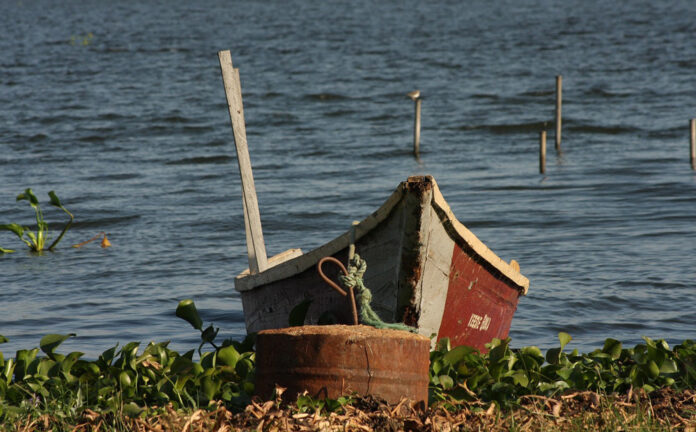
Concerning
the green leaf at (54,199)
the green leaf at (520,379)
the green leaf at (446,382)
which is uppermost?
the green leaf at (54,199)

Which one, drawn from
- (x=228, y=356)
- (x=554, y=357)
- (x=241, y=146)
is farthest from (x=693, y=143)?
(x=228, y=356)

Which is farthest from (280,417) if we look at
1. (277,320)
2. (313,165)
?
(313,165)

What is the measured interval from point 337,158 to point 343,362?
17.2 metres

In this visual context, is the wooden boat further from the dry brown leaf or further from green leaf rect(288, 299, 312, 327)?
the dry brown leaf

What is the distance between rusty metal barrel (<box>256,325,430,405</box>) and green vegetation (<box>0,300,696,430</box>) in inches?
3.5

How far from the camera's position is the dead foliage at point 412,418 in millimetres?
4332

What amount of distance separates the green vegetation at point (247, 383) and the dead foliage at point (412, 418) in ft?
0.06

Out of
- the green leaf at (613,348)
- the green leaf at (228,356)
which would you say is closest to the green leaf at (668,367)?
the green leaf at (613,348)

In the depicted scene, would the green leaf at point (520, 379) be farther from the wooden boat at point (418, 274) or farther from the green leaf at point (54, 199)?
the green leaf at point (54, 199)

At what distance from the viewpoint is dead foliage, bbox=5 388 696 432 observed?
433cm

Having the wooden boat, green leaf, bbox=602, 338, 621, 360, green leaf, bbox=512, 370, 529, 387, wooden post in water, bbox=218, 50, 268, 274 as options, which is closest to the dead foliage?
green leaf, bbox=512, 370, 529, 387

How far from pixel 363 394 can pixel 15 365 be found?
6.80ft

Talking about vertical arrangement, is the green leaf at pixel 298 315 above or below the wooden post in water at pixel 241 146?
below

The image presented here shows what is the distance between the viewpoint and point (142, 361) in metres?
5.36
